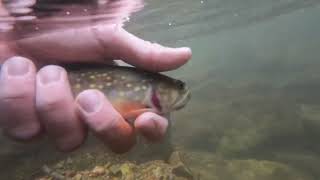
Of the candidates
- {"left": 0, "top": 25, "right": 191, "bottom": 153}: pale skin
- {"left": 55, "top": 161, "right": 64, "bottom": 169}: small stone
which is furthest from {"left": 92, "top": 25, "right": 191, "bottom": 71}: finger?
{"left": 55, "top": 161, "right": 64, "bottom": 169}: small stone

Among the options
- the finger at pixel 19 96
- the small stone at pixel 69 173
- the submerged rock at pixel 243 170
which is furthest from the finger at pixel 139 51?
the submerged rock at pixel 243 170

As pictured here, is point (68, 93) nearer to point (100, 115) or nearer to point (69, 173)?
point (100, 115)

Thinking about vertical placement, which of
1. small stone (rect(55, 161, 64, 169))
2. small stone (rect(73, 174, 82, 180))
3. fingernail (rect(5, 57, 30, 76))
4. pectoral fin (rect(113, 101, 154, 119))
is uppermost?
fingernail (rect(5, 57, 30, 76))

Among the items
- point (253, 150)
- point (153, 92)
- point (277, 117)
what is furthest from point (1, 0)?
point (277, 117)

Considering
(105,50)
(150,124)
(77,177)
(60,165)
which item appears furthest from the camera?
(60,165)

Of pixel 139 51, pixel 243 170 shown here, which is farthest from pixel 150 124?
pixel 243 170

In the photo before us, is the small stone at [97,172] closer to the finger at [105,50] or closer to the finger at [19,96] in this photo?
the finger at [105,50]

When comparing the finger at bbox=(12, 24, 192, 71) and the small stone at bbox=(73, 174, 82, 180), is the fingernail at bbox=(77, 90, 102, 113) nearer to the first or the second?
the finger at bbox=(12, 24, 192, 71)

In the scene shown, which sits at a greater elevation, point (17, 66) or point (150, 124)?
point (17, 66)
